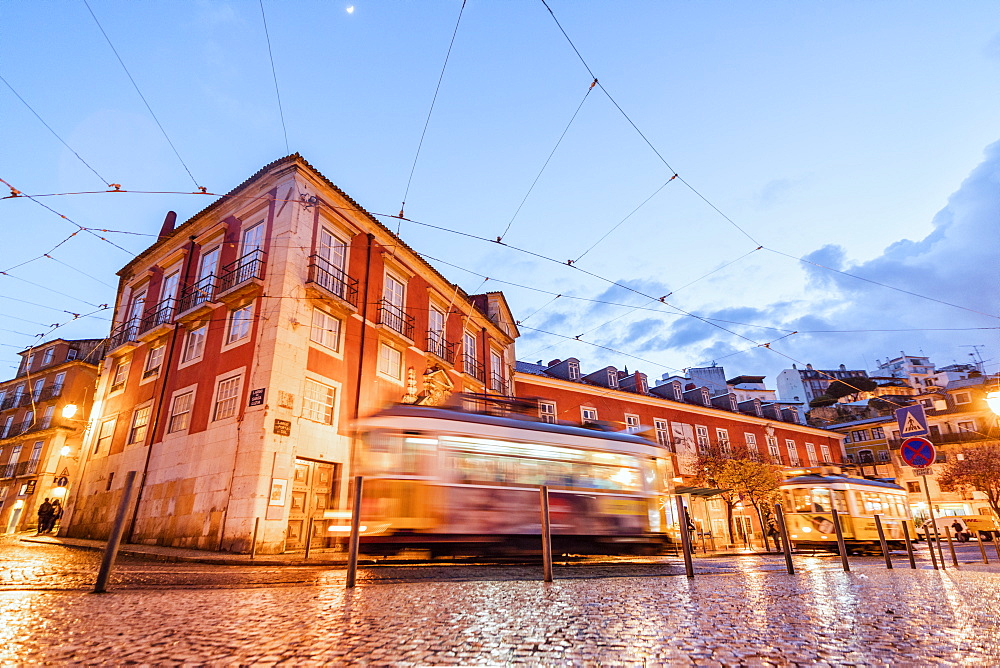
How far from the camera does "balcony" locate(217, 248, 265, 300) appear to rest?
16234 millimetres

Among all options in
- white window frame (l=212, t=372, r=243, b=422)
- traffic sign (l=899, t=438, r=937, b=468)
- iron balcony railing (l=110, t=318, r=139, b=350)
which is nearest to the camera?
traffic sign (l=899, t=438, r=937, b=468)

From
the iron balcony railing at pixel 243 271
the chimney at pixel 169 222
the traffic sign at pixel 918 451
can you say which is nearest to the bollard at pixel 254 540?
the iron balcony railing at pixel 243 271

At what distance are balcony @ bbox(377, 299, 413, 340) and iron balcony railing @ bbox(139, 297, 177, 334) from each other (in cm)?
756

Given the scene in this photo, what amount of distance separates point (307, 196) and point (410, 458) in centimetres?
1079

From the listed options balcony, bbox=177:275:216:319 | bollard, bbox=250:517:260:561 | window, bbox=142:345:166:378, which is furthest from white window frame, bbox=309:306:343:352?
window, bbox=142:345:166:378

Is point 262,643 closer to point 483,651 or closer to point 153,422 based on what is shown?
point 483,651

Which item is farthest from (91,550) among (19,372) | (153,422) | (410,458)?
(19,372)

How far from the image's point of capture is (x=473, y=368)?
82.3ft

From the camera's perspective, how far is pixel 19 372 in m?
38.8

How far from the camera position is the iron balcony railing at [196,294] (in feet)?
59.5

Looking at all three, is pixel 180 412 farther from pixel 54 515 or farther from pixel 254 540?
pixel 54 515

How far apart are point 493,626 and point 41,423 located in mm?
44570

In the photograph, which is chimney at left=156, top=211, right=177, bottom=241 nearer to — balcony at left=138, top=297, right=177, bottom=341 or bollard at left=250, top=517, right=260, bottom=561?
balcony at left=138, top=297, right=177, bottom=341

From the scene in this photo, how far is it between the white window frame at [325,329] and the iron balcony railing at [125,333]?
9850 millimetres
